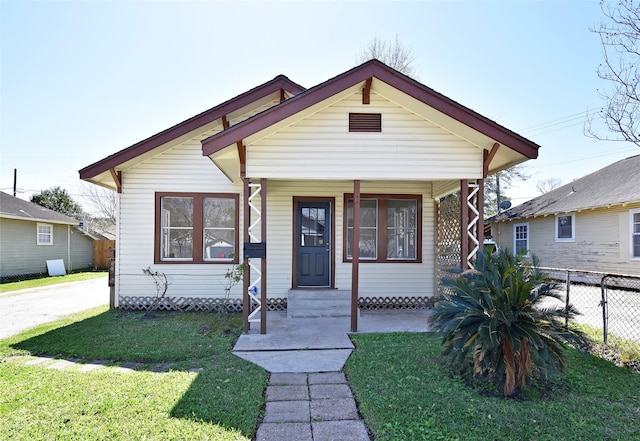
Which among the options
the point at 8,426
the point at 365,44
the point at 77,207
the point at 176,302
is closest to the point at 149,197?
the point at 176,302

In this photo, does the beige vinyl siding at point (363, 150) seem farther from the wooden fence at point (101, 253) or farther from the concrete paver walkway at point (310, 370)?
the wooden fence at point (101, 253)

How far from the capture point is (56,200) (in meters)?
25.3

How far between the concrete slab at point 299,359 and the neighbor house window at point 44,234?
15920 millimetres

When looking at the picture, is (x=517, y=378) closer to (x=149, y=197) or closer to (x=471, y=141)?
(x=471, y=141)

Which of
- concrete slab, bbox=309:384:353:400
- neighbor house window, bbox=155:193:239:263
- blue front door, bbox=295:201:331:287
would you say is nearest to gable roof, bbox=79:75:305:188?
neighbor house window, bbox=155:193:239:263

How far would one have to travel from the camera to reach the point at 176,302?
7.77m

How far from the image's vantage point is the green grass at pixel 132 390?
2873 millimetres

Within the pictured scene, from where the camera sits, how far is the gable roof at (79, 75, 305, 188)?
7148mm

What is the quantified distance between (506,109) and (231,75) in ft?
51.8

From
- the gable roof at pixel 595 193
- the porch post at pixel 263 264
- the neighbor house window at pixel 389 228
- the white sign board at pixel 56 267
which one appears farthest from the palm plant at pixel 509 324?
the white sign board at pixel 56 267

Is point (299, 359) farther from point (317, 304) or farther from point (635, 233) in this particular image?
point (635, 233)

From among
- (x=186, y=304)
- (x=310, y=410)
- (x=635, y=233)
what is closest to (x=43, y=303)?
(x=186, y=304)

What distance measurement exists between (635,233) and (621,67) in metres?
8.15

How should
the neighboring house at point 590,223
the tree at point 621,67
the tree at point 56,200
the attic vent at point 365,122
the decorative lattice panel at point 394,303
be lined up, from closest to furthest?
the tree at point 621,67, the attic vent at point 365,122, the decorative lattice panel at point 394,303, the neighboring house at point 590,223, the tree at point 56,200
